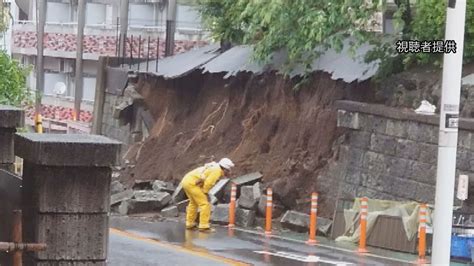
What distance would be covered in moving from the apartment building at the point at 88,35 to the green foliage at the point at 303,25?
1528 centimetres

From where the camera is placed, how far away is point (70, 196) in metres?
5.54

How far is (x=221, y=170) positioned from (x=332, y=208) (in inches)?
147

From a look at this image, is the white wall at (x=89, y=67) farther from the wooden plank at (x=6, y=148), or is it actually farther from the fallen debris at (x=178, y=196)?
the wooden plank at (x=6, y=148)

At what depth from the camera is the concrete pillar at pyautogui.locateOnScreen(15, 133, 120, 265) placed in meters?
5.50

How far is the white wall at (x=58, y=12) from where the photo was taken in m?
49.2

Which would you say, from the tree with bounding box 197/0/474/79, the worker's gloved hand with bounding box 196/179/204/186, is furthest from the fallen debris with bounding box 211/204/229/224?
the tree with bounding box 197/0/474/79

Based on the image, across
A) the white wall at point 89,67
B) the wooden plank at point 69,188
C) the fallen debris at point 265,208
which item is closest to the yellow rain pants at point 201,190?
the fallen debris at point 265,208

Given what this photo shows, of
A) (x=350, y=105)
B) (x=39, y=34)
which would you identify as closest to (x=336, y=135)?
(x=350, y=105)

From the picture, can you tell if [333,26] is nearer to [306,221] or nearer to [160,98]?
[306,221]

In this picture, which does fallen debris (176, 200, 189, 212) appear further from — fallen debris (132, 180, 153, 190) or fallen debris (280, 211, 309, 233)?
fallen debris (132, 180, 153, 190)

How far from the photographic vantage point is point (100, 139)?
574cm

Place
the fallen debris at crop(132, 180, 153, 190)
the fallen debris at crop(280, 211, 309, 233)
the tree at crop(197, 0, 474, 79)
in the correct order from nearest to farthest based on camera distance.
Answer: the tree at crop(197, 0, 474, 79), the fallen debris at crop(280, 211, 309, 233), the fallen debris at crop(132, 180, 153, 190)

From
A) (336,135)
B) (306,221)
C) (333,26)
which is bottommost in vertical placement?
(306,221)

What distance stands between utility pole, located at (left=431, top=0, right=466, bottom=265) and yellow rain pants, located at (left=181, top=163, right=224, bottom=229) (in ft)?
40.1
